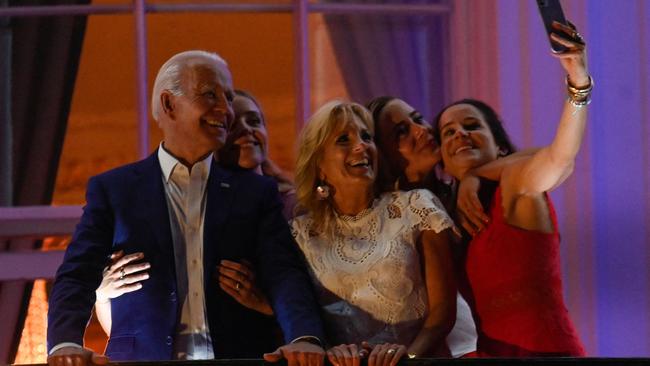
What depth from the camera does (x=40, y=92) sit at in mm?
5133

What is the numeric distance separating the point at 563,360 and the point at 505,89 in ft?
6.96

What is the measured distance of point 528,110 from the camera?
16.1ft

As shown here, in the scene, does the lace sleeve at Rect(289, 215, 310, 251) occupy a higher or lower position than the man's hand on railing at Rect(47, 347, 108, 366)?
higher

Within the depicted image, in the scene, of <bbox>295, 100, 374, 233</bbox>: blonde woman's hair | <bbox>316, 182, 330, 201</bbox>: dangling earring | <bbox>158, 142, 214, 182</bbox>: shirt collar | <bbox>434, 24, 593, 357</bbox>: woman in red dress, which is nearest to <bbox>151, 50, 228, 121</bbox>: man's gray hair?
<bbox>158, 142, 214, 182</bbox>: shirt collar

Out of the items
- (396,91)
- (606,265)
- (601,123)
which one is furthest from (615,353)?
(396,91)

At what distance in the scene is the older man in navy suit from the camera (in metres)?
3.45

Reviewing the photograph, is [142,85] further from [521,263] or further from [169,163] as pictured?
[521,263]

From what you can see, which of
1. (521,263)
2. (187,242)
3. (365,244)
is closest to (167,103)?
(187,242)

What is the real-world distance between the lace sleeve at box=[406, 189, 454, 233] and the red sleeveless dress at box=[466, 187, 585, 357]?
136 mm

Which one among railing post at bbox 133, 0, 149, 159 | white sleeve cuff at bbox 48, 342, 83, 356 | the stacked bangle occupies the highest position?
railing post at bbox 133, 0, 149, 159

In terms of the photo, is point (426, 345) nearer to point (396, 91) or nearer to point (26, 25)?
point (396, 91)

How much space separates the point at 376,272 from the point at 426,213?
0.20 meters

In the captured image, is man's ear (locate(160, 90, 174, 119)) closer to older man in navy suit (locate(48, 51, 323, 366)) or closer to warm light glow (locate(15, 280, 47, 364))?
older man in navy suit (locate(48, 51, 323, 366))

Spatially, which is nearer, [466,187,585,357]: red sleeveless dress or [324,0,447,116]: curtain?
[466,187,585,357]: red sleeveless dress
